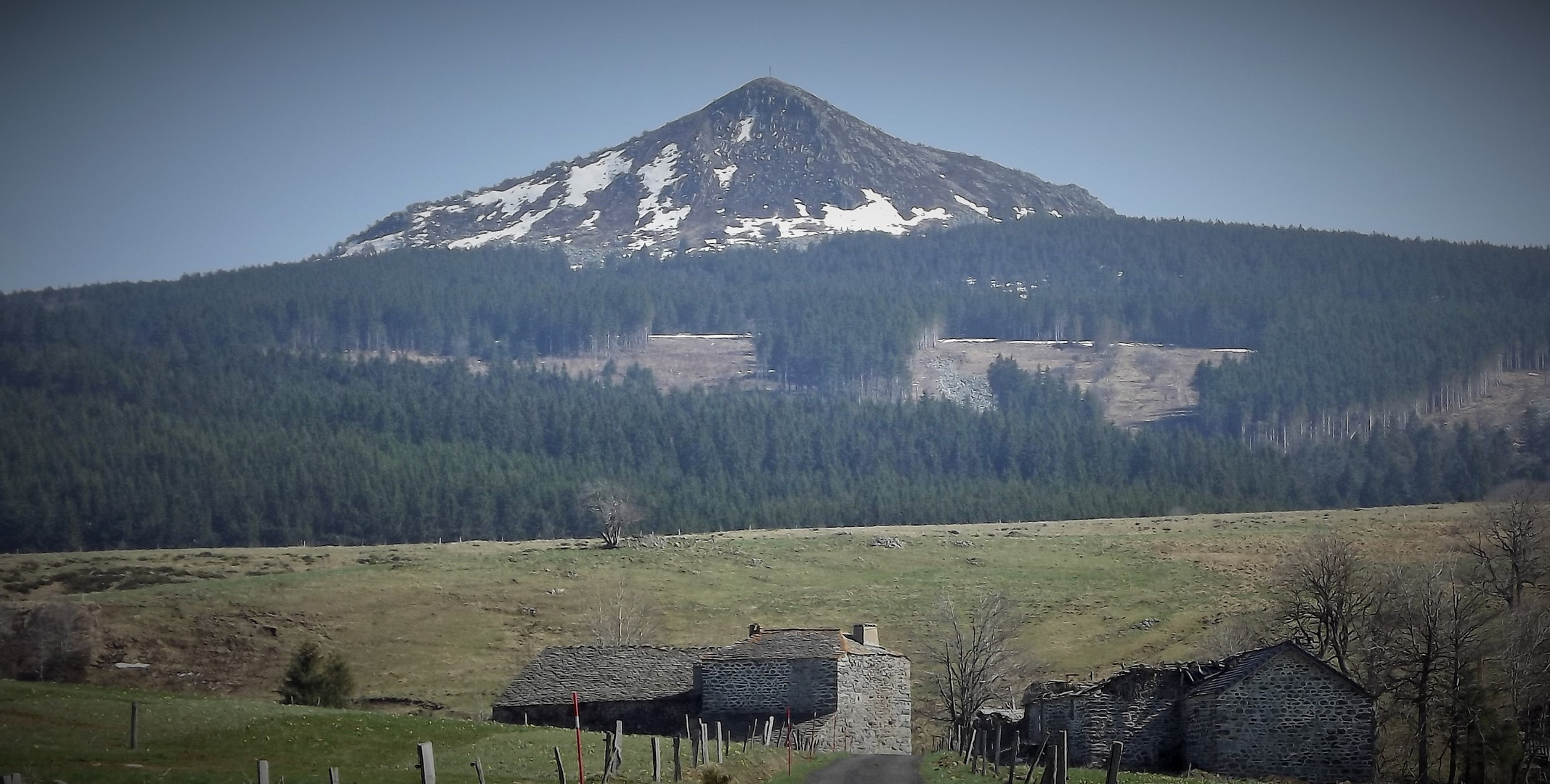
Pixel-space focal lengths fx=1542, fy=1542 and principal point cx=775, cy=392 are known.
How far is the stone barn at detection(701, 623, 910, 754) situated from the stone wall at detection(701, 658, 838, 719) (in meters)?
0.03

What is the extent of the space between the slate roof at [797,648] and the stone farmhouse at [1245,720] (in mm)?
13061

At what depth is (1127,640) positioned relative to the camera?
8156 centimetres

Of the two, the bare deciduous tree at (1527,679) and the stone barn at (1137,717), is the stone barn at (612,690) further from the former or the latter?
the bare deciduous tree at (1527,679)

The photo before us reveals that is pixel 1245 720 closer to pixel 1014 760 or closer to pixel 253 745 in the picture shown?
pixel 1014 760

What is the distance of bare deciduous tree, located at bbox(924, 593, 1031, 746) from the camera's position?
67.5 metres

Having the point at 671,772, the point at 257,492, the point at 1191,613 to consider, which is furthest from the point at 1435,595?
the point at 257,492

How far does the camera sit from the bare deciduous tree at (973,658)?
67500mm

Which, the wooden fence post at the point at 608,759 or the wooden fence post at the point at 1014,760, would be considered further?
the wooden fence post at the point at 1014,760

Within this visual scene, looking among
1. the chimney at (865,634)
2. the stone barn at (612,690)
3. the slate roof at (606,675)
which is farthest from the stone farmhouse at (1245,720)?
the slate roof at (606,675)

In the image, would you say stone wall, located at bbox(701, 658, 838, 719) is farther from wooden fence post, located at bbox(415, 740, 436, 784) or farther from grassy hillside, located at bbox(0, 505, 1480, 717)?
wooden fence post, located at bbox(415, 740, 436, 784)

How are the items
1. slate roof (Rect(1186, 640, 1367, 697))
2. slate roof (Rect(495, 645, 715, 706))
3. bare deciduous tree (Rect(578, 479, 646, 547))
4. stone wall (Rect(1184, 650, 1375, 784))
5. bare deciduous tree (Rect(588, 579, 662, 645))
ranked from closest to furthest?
stone wall (Rect(1184, 650, 1375, 784)) → slate roof (Rect(1186, 640, 1367, 697)) → slate roof (Rect(495, 645, 715, 706)) → bare deciduous tree (Rect(588, 579, 662, 645)) → bare deciduous tree (Rect(578, 479, 646, 547))

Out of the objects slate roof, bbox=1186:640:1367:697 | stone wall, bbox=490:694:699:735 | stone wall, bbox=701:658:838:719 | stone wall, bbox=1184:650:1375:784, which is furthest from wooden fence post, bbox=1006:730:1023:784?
stone wall, bbox=490:694:699:735

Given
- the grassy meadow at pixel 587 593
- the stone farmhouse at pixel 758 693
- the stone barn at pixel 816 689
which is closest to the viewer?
the stone barn at pixel 816 689

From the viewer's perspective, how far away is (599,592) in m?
99.7
